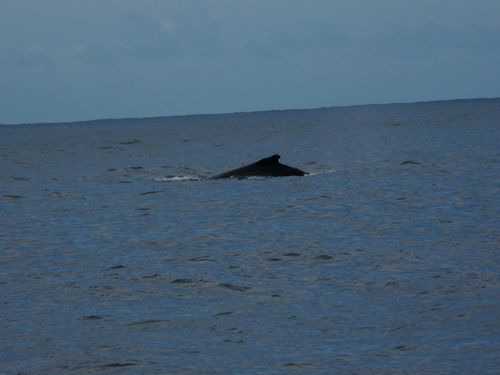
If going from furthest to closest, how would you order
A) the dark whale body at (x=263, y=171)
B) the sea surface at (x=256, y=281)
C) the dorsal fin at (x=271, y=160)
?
the dark whale body at (x=263, y=171), the dorsal fin at (x=271, y=160), the sea surface at (x=256, y=281)

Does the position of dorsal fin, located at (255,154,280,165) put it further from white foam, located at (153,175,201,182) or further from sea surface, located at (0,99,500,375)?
white foam, located at (153,175,201,182)

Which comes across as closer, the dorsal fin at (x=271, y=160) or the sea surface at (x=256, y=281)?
the sea surface at (x=256, y=281)

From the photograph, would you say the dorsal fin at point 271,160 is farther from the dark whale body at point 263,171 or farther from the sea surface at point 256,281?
the sea surface at point 256,281

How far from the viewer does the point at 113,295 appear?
1802 centimetres

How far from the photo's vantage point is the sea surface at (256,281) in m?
13.6

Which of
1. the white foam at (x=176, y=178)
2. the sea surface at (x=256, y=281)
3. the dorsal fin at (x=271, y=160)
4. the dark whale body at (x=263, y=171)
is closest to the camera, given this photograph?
the sea surface at (x=256, y=281)

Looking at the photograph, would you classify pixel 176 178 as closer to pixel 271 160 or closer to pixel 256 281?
pixel 271 160

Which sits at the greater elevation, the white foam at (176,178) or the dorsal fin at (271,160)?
the dorsal fin at (271,160)

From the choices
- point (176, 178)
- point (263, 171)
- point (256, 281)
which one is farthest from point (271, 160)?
point (256, 281)

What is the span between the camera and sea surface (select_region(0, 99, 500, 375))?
13625 millimetres

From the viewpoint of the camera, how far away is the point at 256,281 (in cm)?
1888

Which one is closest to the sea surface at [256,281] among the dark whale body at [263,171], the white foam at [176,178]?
the dark whale body at [263,171]

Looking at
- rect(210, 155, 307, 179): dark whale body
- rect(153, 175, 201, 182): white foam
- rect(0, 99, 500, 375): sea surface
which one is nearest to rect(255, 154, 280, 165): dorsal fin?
rect(210, 155, 307, 179): dark whale body

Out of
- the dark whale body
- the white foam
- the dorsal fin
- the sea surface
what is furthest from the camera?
the white foam
